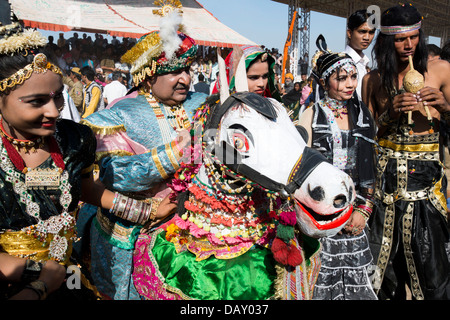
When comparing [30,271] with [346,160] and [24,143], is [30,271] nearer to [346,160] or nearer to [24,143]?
[24,143]

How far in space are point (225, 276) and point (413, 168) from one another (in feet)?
7.63

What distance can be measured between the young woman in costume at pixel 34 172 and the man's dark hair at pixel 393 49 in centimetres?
287

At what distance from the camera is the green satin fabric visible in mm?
2068

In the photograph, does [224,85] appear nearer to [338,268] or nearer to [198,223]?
[198,223]

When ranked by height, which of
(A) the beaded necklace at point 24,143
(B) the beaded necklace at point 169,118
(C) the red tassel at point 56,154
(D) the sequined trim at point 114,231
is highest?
(A) the beaded necklace at point 24,143

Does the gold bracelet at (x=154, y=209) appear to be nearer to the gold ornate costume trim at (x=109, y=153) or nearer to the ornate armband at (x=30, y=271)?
the gold ornate costume trim at (x=109, y=153)

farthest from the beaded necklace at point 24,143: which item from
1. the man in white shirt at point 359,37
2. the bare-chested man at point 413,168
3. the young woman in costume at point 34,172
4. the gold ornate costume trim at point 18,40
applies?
the man in white shirt at point 359,37

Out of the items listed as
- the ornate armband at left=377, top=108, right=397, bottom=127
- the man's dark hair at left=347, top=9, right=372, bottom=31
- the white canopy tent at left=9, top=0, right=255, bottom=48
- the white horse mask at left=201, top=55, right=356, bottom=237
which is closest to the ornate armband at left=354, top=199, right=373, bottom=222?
the ornate armband at left=377, top=108, right=397, bottom=127

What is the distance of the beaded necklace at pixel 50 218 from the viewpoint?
6.37 ft

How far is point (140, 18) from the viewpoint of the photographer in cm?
1262

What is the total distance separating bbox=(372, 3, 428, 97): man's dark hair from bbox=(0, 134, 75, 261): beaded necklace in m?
3.01

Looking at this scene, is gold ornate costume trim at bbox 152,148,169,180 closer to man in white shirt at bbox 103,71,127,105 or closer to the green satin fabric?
the green satin fabric

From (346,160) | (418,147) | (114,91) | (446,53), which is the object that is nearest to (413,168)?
(418,147)
